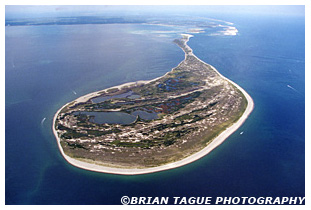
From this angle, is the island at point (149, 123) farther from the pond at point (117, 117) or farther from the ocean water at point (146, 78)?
the ocean water at point (146, 78)

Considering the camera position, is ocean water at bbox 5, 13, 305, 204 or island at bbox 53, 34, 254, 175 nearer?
ocean water at bbox 5, 13, 305, 204

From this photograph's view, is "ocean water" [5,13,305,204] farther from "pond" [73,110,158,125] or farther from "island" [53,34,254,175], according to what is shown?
"pond" [73,110,158,125]

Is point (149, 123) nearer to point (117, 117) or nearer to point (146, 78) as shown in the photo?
point (117, 117)

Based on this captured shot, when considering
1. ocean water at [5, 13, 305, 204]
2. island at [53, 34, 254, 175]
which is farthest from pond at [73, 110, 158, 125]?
ocean water at [5, 13, 305, 204]

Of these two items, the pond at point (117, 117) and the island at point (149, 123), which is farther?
the pond at point (117, 117)

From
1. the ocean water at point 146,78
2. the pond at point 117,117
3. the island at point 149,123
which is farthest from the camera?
the pond at point 117,117

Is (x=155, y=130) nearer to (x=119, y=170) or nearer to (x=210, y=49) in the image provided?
(x=119, y=170)

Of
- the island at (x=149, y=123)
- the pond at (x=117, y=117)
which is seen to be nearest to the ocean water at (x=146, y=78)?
the island at (x=149, y=123)
